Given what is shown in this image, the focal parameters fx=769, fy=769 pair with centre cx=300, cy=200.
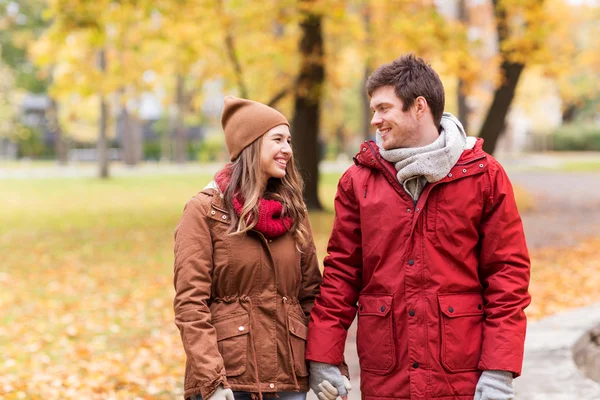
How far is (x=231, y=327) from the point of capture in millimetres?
2924

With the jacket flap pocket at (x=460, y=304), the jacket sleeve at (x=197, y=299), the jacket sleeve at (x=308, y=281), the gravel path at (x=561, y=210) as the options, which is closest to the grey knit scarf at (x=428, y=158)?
the jacket flap pocket at (x=460, y=304)

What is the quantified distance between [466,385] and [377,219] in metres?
0.70

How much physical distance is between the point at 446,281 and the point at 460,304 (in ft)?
0.34

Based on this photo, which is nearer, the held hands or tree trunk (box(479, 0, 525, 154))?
the held hands

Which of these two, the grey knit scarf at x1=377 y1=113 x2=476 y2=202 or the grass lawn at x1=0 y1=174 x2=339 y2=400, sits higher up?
the grey knit scarf at x1=377 y1=113 x2=476 y2=202

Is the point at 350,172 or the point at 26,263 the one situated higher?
the point at 350,172

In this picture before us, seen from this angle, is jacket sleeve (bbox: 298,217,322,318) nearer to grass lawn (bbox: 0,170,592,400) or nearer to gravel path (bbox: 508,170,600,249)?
grass lawn (bbox: 0,170,592,400)

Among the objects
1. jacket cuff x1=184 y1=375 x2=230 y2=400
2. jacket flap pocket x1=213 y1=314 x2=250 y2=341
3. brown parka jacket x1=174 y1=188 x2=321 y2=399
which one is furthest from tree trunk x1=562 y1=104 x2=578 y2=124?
jacket cuff x1=184 y1=375 x2=230 y2=400

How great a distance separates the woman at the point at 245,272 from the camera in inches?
113

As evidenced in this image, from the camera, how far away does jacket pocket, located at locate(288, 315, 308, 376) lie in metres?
3.02

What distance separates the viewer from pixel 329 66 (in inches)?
673

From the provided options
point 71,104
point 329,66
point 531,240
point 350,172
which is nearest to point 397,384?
point 350,172

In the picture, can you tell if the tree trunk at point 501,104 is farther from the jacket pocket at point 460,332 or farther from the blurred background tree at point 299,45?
the jacket pocket at point 460,332

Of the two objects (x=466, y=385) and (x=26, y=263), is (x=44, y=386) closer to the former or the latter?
(x=466, y=385)
